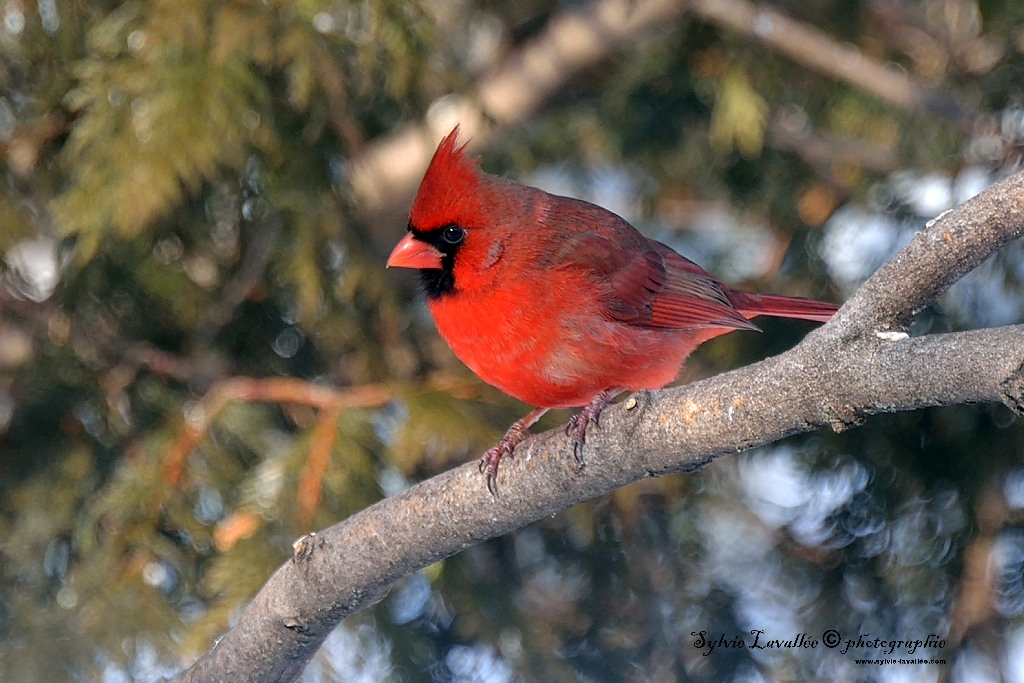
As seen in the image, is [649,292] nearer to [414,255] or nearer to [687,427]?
[414,255]

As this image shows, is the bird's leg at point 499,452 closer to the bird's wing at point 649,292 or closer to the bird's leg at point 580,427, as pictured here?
the bird's leg at point 580,427

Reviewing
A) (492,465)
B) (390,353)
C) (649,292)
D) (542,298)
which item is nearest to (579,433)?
(492,465)

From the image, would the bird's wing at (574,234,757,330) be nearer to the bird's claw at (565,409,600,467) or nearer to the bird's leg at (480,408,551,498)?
the bird's leg at (480,408,551,498)

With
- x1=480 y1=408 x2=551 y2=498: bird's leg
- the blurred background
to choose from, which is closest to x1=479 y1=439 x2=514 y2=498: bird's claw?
x1=480 y1=408 x2=551 y2=498: bird's leg

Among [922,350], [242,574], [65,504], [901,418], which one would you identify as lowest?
[65,504]

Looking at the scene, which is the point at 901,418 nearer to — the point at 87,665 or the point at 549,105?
the point at 549,105

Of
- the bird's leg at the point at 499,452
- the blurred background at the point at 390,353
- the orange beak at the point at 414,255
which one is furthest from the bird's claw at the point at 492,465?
the blurred background at the point at 390,353

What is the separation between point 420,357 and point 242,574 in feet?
3.28

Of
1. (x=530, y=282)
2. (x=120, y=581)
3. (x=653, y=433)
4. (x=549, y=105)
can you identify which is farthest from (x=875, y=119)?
(x=120, y=581)

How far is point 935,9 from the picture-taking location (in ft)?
12.3

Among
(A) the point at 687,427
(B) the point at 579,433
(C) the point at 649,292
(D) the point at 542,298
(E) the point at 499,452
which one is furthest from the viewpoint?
(C) the point at 649,292

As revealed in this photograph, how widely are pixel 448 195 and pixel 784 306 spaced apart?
2.65ft

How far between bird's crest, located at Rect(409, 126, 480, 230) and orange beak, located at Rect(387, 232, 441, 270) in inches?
1.5

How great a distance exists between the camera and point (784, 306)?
8.71 ft
